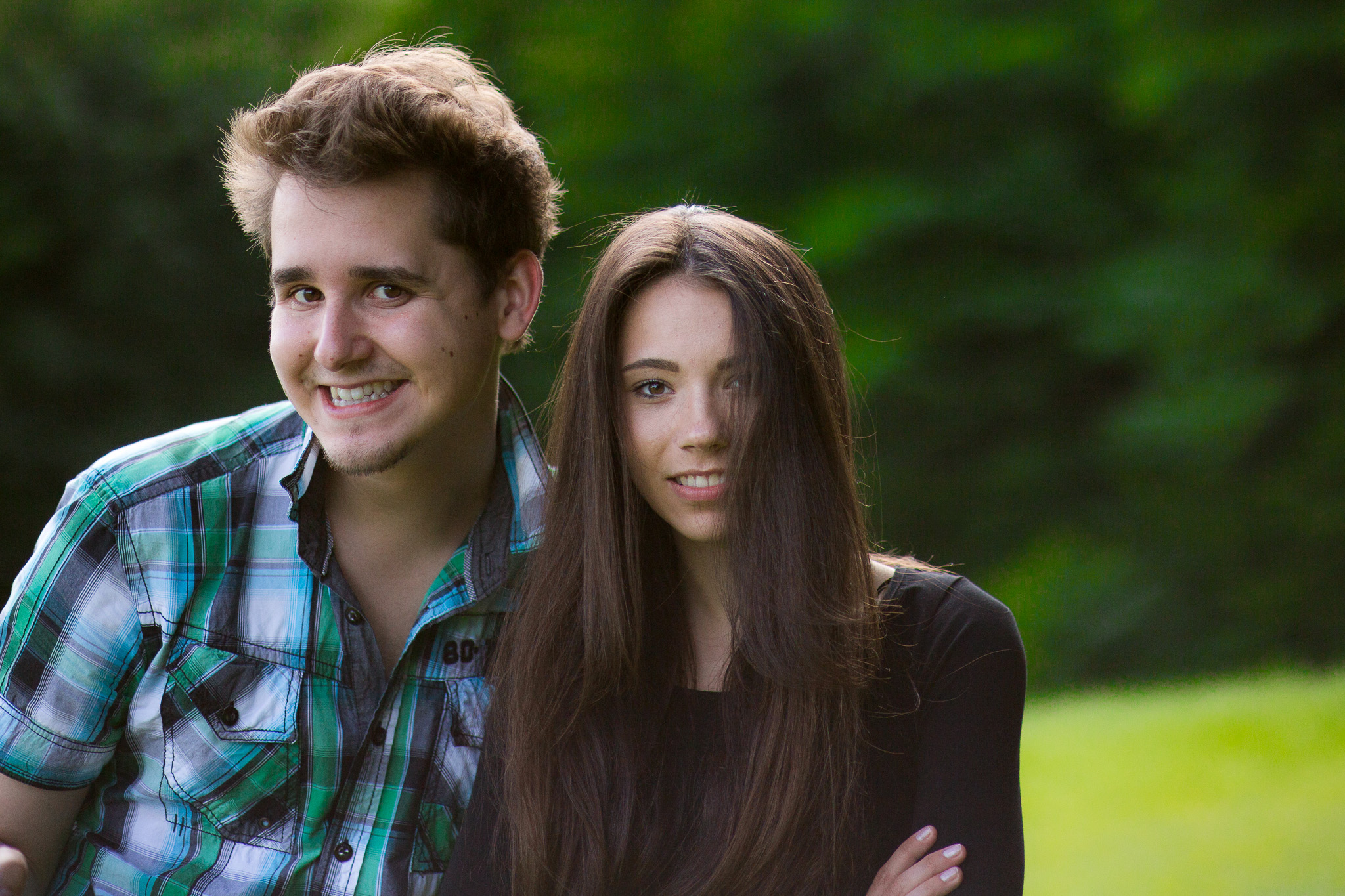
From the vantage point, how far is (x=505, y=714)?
1830mm

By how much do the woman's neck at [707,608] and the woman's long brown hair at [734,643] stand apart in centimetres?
4

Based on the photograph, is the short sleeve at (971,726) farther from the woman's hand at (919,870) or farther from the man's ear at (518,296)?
the man's ear at (518,296)

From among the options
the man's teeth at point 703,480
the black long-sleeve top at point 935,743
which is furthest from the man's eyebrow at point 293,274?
the black long-sleeve top at point 935,743

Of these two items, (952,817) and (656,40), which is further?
(656,40)

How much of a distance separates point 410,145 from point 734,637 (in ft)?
2.68

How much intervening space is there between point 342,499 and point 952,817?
1.01 meters

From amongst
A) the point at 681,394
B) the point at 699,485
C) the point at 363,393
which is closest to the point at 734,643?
the point at 699,485

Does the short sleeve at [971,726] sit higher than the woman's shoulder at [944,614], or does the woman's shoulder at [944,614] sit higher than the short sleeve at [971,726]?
the woman's shoulder at [944,614]

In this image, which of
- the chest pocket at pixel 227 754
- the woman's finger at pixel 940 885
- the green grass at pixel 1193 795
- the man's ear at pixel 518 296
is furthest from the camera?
the green grass at pixel 1193 795

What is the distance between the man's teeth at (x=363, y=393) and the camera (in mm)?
1882

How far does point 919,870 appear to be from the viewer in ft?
5.26

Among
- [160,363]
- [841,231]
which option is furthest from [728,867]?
[841,231]

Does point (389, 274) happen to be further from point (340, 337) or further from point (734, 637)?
point (734, 637)

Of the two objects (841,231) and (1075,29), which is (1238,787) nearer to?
(841,231)
